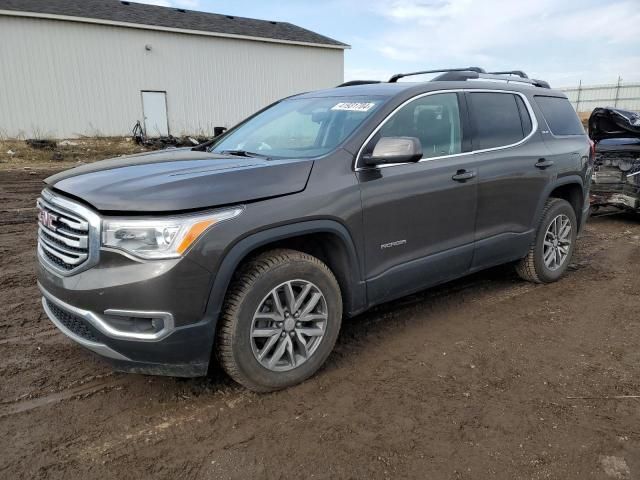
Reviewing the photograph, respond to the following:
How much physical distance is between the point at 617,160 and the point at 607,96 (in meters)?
31.8

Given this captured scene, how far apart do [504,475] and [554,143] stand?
11.2 ft

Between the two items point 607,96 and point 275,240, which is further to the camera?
point 607,96

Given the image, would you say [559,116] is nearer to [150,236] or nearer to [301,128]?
[301,128]

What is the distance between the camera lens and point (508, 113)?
4.39 meters

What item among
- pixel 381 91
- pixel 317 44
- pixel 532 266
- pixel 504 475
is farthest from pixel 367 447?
pixel 317 44

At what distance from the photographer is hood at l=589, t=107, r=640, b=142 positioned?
7.65 meters

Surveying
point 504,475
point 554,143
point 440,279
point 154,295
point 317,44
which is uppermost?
point 317,44

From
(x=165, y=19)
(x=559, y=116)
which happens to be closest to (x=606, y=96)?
(x=165, y=19)

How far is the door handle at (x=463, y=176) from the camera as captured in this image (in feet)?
12.3

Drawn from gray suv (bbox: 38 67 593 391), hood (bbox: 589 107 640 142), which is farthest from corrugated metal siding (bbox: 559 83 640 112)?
gray suv (bbox: 38 67 593 391)

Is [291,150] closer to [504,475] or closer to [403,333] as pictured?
[403,333]

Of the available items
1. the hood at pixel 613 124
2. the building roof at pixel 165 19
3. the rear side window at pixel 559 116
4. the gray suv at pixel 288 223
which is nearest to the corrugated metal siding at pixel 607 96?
the building roof at pixel 165 19

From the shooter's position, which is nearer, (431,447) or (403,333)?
(431,447)

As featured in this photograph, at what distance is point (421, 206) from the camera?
3.52 meters
